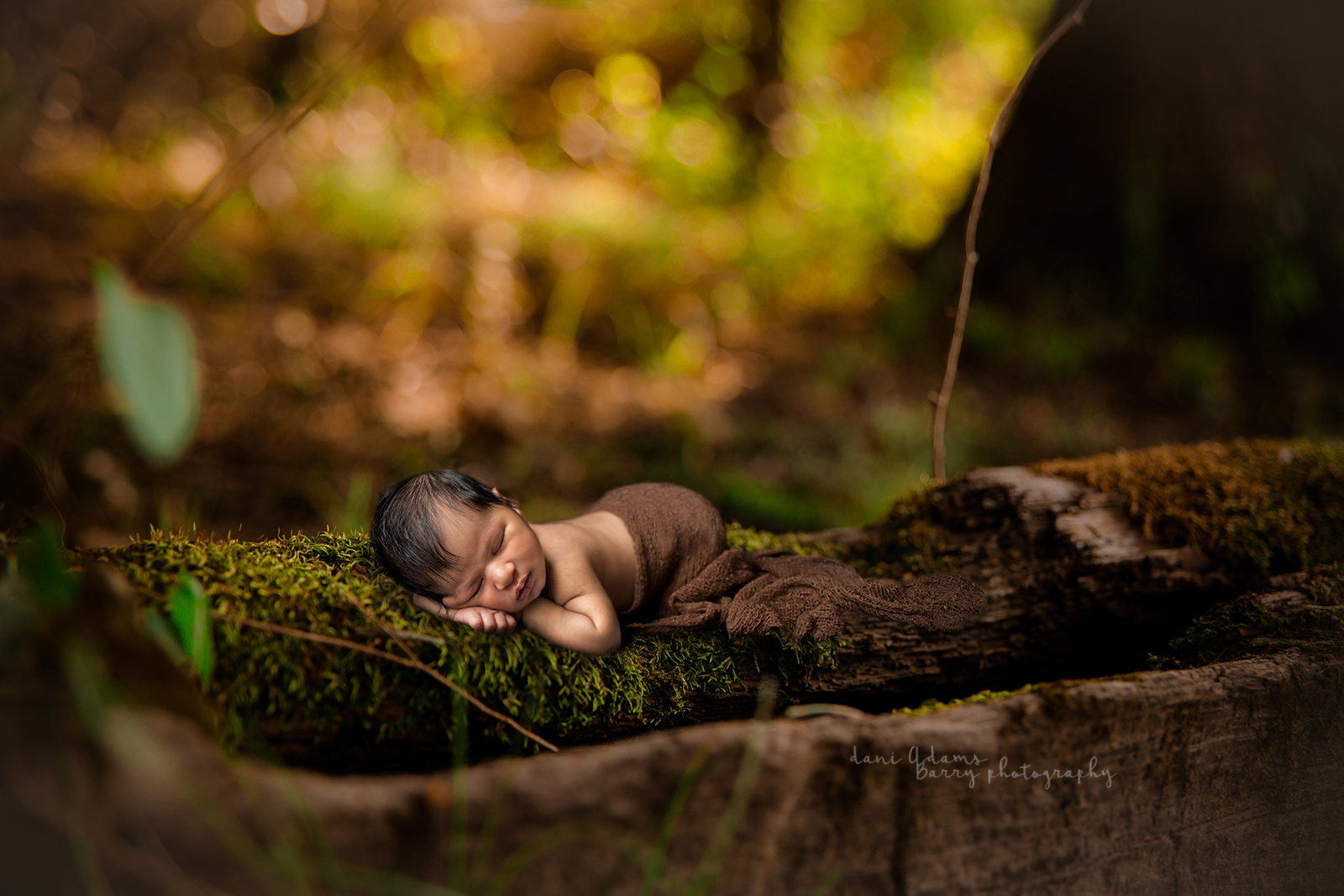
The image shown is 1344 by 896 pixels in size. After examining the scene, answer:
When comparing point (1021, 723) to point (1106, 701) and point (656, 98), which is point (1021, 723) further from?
point (656, 98)

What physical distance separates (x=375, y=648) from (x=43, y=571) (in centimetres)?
58

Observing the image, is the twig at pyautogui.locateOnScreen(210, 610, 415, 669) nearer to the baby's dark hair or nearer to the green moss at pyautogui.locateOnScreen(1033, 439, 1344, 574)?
the baby's dark hair

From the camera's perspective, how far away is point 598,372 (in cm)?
515

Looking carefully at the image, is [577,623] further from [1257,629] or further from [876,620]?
[1257,629]

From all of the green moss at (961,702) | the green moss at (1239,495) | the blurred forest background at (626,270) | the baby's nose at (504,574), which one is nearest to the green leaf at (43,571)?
the baby's nose at (504,574)

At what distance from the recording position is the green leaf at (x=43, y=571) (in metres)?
1.16

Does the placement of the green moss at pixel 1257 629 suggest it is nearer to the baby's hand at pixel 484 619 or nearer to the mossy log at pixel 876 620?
the mossy log at pixel 876 620

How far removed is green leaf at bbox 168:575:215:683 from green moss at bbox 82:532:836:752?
0.04 m

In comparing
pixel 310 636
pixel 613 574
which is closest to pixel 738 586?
pixel 613 574

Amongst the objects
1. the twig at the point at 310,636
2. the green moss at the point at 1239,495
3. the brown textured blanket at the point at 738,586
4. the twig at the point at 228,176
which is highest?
the twig at the point at 228,176

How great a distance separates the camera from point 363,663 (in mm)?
1523

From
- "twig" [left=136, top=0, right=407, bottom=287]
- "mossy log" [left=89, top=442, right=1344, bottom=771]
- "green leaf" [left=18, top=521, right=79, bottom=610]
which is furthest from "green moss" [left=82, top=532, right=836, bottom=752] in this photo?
"twig" [left=136, top=0, right=407, bottom=287]

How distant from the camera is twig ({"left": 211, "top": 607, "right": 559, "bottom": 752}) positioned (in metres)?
1.47

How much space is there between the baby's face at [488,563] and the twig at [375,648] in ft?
0.59
